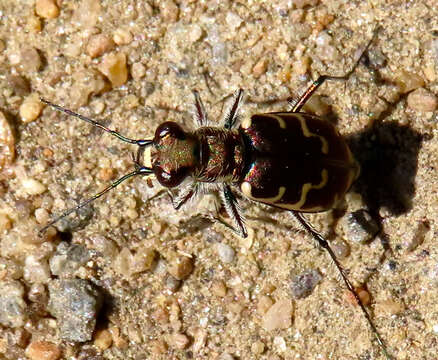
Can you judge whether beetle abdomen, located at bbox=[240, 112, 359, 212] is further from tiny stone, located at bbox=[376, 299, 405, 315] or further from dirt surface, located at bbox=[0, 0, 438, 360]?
tiny stone, located at bbox=[376, 299, 405, 315]

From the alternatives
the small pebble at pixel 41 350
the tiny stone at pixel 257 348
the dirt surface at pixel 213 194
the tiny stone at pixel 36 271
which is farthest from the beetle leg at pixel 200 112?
the small pebble at pixel 41 350

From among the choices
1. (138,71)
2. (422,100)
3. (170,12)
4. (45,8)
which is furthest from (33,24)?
Result: (422,100)

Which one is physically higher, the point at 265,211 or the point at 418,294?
the point at 265,211

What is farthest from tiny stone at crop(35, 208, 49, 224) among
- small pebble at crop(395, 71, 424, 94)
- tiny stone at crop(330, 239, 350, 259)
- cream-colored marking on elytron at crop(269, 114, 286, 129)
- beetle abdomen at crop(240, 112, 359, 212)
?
small pebble at crop(395, 71, 424, 94)

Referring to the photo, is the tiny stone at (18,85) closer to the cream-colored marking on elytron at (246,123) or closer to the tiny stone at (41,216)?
the tiny stone at (41,216)

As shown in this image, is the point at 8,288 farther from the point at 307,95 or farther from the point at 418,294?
the point at 418,294

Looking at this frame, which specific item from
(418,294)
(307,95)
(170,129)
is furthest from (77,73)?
(418,294)

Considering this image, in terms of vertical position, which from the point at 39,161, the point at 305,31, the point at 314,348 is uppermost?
the point at 305,31
